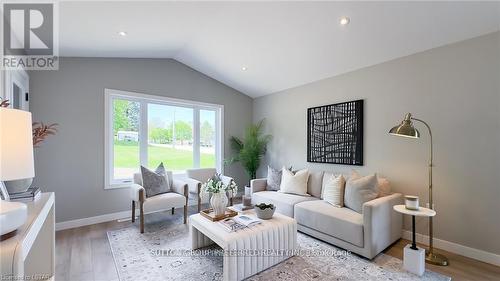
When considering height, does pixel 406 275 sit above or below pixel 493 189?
below

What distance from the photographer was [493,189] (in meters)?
2.43

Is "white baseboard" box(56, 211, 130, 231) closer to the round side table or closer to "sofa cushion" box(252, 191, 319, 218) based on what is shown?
"sofa cushion" box(252, 191, 319, 218)

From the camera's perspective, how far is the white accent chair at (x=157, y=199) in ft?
10.6

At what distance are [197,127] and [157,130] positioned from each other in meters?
0.85

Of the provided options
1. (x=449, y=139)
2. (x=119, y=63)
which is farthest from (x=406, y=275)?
(x=119, y=63)

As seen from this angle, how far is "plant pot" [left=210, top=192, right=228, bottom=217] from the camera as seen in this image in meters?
2.61

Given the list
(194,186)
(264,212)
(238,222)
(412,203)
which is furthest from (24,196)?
(412,203)

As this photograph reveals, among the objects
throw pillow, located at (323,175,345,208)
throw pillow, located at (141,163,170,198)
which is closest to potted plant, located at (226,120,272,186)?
throw pillow, located at (141,163,170,198)

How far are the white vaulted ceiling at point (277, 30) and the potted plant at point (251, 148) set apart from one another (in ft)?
5.08

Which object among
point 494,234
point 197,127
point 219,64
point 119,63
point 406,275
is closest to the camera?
point 406,275

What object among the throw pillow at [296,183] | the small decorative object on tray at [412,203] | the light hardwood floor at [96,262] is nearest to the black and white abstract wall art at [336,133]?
the throw pillow at [296,183]

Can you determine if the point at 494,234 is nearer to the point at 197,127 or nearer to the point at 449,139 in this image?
the point at 449,139

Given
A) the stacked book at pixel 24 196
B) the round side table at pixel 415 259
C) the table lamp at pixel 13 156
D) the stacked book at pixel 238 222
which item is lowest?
the round side table at pixel 415 259

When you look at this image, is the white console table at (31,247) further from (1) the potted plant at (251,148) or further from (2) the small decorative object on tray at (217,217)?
(1) the potted plant at (251,148)
